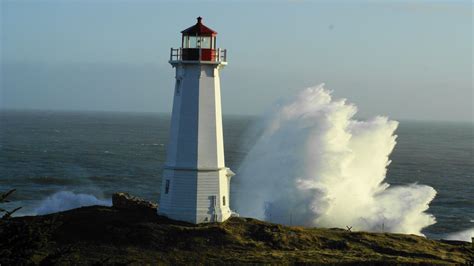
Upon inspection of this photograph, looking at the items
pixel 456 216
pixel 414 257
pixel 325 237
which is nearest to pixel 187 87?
pixel 325 237

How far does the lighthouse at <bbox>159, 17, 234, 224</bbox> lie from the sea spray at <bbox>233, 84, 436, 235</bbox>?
1074cm

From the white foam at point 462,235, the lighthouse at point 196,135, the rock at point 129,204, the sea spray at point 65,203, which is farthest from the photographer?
the white foam at point 462,235

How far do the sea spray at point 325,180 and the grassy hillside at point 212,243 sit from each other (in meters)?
9.57

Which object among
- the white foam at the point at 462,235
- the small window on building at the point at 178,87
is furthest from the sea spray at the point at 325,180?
the small window on building at the point at 178,87

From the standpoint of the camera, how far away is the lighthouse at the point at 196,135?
26.1 meters

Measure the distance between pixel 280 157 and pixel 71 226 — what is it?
Result: 723 inches

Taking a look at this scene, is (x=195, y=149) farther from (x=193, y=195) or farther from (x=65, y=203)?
(x=65, y=203)

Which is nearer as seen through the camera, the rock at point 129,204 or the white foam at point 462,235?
the rock at point 129,204

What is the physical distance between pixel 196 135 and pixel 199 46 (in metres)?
2.90

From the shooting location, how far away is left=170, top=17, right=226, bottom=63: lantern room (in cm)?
2609

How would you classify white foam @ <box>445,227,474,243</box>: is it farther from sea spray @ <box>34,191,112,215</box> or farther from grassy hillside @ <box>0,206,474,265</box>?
sea spray @ <box>34,191,112,215</box>

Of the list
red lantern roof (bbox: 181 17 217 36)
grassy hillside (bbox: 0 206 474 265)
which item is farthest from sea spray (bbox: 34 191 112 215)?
red lantern roof (bbox: 181 17 217 36)

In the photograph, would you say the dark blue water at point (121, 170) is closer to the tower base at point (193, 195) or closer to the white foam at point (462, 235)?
the white foam at point (462, 235)

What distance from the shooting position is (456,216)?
44.5 metres
